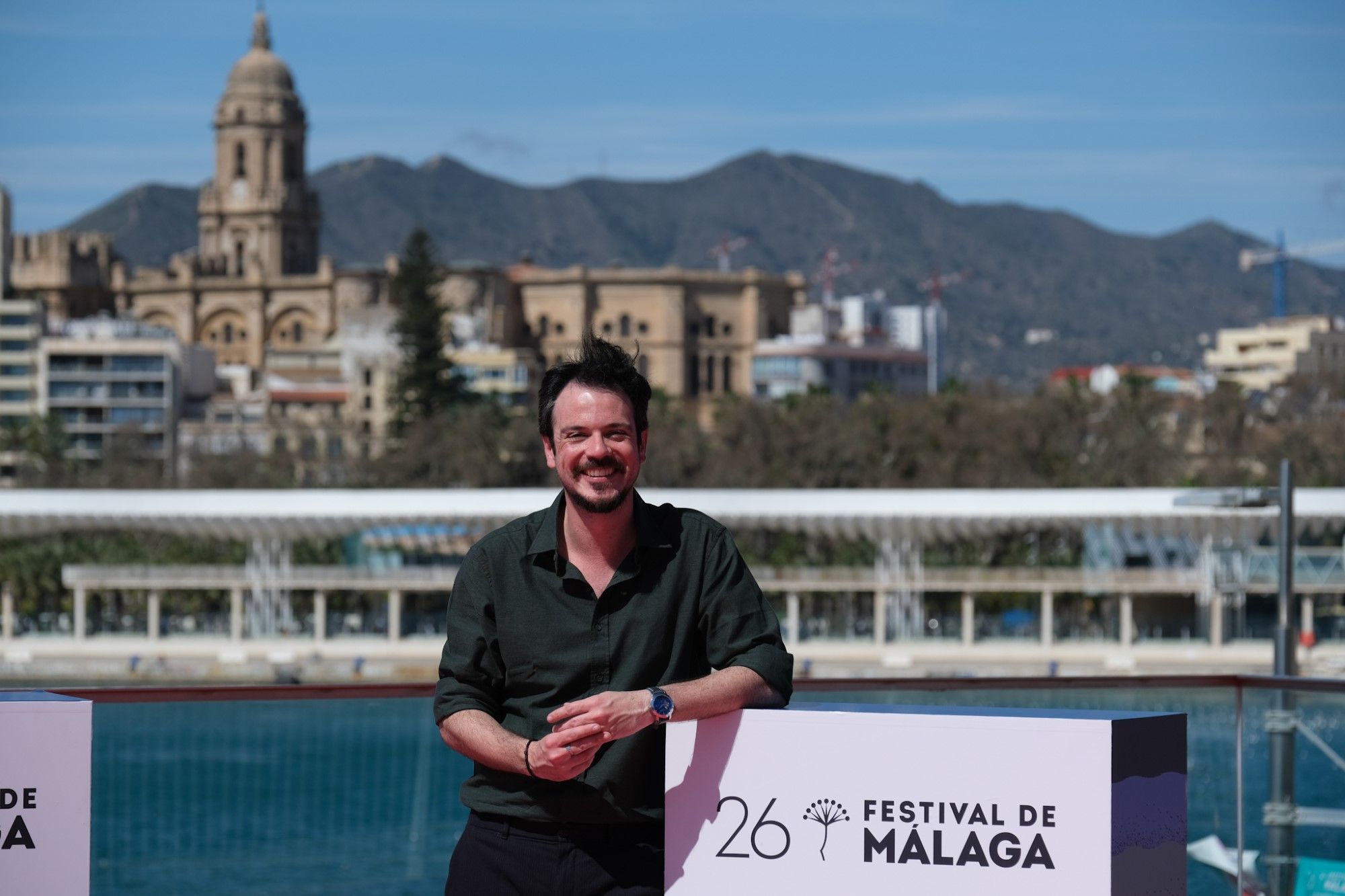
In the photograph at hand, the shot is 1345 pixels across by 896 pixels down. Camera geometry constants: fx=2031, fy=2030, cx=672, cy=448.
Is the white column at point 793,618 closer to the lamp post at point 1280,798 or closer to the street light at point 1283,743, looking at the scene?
the street light at point 1283,743

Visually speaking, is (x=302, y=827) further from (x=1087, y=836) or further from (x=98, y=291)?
(x=98, y=291)

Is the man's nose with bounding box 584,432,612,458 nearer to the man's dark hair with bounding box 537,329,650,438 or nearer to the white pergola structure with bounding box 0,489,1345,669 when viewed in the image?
the man's dark hair with bounding box 537,329,650,438

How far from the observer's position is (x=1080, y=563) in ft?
158

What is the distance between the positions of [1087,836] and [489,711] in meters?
1.23

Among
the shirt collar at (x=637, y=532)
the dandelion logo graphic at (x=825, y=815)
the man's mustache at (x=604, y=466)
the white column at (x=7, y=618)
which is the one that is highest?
the man's mustache at (x=604, y=466)

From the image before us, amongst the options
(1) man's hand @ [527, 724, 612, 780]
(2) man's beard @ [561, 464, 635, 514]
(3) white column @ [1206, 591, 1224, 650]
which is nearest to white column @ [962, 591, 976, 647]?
(3) white column @ [1206, 591, 1224, 650]

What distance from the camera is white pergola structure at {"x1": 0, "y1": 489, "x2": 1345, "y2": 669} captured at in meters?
40.7

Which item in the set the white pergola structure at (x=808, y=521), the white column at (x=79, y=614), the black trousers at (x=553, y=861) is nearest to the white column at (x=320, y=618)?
the white pergola structure at (x=808, y=521)

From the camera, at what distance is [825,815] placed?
4070 mm

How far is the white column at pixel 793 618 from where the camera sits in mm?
42875

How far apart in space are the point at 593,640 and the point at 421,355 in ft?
259

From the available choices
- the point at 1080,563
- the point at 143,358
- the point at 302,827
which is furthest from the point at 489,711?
the point at 143,358

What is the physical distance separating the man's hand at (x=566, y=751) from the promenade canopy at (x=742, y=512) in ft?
116

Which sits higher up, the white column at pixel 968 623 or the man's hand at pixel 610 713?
the man's hand at pixel 610 713
